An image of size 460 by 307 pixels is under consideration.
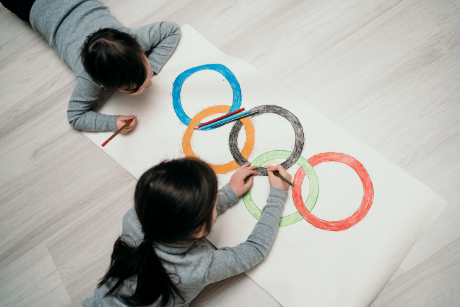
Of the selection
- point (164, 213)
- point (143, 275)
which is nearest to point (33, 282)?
point (143, 275)

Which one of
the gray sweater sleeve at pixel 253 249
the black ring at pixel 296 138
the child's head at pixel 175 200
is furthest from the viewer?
the black ring at pixel 296 138

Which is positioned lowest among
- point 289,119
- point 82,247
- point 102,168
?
point 82,247

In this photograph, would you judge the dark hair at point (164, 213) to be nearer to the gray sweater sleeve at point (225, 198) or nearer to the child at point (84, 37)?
the gray sweater sleeve at point (225, 198)

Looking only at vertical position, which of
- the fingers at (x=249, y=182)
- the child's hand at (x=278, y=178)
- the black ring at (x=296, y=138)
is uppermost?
the black ring at (x=296, y=138)

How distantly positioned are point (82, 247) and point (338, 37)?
3.04 ft

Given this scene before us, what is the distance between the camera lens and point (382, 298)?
2.15 ft

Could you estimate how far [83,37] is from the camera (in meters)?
0.78

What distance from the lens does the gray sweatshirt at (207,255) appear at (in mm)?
557

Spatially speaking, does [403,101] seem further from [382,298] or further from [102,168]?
[102,168]

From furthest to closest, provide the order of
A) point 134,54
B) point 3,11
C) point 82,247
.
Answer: point 3,11
point 82,247
point 134,54

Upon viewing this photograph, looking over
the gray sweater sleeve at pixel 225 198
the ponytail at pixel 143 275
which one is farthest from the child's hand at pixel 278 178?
the ponytail at pixel 143 275

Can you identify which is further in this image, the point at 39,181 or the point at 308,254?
the point at 39,181

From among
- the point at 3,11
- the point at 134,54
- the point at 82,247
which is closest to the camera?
the point at 134,54

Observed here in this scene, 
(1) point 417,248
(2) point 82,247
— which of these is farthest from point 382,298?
Result: (2) point 82,247
